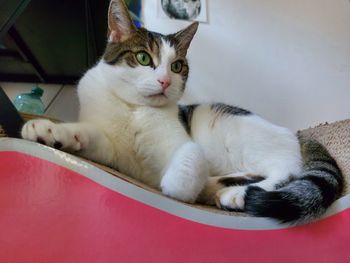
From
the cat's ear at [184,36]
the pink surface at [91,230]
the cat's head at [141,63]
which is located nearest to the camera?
the pink surface at [91,230]

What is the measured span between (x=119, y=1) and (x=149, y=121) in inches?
16.0

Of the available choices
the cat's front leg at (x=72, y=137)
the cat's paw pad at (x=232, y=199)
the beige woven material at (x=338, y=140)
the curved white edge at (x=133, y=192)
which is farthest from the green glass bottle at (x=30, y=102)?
the beige woven material at (x=338, y=140)

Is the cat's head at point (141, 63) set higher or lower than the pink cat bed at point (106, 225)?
higher

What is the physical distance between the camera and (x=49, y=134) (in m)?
0.73

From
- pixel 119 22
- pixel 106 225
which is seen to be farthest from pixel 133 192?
pixel 119 22

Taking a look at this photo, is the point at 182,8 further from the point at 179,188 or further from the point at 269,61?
the point at 179,188

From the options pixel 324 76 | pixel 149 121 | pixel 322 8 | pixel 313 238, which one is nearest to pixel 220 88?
pixel 324 76

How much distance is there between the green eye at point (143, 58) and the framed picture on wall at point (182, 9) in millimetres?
836

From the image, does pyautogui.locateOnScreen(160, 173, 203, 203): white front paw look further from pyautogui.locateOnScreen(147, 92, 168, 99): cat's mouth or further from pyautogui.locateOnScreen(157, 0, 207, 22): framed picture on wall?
pyautogui.locateOnScreen(157, 0, 207, 22): framed picture on wall

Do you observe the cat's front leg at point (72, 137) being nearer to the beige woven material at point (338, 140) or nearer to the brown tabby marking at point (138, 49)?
the brown tabby marking at point (138, 49)

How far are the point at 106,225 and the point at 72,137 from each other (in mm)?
273

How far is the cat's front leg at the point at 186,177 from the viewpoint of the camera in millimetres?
783

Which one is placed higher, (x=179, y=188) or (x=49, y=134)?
(x=49, y=134)

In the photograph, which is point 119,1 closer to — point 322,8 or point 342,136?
point 342,136
